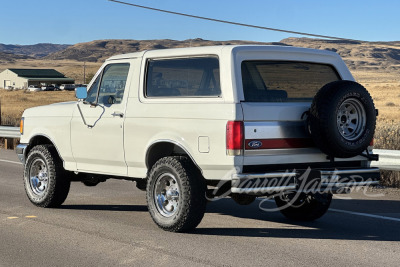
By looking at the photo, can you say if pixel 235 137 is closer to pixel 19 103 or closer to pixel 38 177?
pixel 38 177

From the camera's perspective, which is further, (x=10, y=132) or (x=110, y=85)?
(x=10, y=132)

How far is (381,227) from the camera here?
8.05m

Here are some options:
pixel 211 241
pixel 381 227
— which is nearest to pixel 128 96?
pixel 211 241

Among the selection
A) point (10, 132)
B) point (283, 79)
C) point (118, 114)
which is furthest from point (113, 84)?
point (10, 132)

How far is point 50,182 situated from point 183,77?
2620 mm

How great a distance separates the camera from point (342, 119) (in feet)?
23.8

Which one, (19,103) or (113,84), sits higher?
(113,84)

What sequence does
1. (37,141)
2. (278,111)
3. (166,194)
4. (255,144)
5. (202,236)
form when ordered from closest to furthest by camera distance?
(255,144) → (278,111) → (202,236) → (166,194) → (37,141)

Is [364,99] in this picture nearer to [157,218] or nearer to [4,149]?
[157,218]

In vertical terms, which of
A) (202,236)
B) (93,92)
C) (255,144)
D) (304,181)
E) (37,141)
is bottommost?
(202,236)

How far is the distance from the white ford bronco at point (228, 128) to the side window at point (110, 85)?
0.05 feet

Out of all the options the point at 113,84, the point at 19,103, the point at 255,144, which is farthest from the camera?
the point at 19,103

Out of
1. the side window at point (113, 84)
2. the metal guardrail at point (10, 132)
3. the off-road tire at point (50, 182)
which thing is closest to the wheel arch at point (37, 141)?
the off-road tire at point (50, 182)

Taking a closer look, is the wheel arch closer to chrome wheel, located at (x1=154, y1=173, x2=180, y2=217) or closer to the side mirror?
the side mirror
